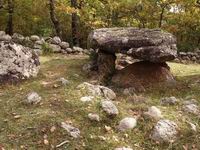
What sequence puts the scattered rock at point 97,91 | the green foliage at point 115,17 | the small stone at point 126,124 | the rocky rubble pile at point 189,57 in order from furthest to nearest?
the green foliage at point 115,17 < the rocky rubble pile at point 189,57 < the scattered rock at point 97,91 < the small stone at point 126,124

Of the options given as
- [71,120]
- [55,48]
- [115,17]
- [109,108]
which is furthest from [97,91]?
[115,17]

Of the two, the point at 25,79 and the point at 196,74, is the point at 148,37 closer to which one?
the point at 196,74

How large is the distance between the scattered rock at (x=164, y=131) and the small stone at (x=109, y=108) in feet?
2.94

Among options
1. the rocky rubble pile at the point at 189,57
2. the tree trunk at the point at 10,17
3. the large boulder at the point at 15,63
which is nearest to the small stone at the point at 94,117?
the large boulder at the point at 15,63

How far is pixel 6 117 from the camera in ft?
27.0

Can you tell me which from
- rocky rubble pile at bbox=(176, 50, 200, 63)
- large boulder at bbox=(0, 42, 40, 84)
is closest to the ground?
large boulder at bbox=(0, 42, 40, 84)

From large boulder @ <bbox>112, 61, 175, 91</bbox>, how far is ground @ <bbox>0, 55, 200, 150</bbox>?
0.60m

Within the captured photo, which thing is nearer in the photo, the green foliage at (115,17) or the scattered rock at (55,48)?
the scattered rock at (55,48)

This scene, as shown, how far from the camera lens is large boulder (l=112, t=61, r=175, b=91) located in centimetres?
1073

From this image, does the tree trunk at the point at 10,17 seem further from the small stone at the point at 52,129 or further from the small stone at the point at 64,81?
the small stone at the point at 52,129

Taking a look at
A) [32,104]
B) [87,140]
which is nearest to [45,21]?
[32,104]

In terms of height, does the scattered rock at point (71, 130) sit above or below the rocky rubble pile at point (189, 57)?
above

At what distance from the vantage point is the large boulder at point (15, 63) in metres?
10.2

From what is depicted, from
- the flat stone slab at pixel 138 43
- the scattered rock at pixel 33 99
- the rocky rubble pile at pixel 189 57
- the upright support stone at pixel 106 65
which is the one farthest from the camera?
the rocky rubble pile at pixel 189 57
